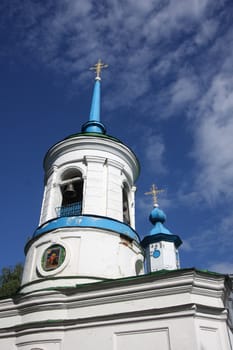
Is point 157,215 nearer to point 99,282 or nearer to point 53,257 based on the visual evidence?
point 53,257

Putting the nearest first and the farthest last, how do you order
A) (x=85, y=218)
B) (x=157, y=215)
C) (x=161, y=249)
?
(x=85, y=218)
(x=161, y=249)
(x=157, y=215)

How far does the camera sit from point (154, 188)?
85.5 feet

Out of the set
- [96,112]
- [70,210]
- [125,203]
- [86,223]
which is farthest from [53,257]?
[96,112]

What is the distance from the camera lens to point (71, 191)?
1073 cm

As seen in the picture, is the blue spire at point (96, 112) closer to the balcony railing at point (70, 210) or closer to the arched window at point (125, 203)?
the arched window at point (125, 203)

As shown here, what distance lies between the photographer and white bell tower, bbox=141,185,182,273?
→ 2306 cm

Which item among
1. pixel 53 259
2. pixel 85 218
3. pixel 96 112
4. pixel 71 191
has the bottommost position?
pixel 53 259

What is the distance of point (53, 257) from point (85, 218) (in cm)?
131

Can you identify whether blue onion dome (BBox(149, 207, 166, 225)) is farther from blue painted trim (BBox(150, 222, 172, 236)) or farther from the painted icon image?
the painted icon image

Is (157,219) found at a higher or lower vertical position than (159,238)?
higher

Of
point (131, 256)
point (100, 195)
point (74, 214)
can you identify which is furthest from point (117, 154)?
point (131, 256)

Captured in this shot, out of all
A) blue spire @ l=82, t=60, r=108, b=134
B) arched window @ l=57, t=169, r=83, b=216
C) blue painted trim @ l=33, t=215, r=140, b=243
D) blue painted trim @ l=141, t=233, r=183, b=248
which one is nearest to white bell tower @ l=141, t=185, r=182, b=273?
blue painted trim @ l=141, t=233, r=183, b=248

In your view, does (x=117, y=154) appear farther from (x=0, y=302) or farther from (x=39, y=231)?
(x=0, y=302)

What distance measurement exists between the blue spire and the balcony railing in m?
3.54
